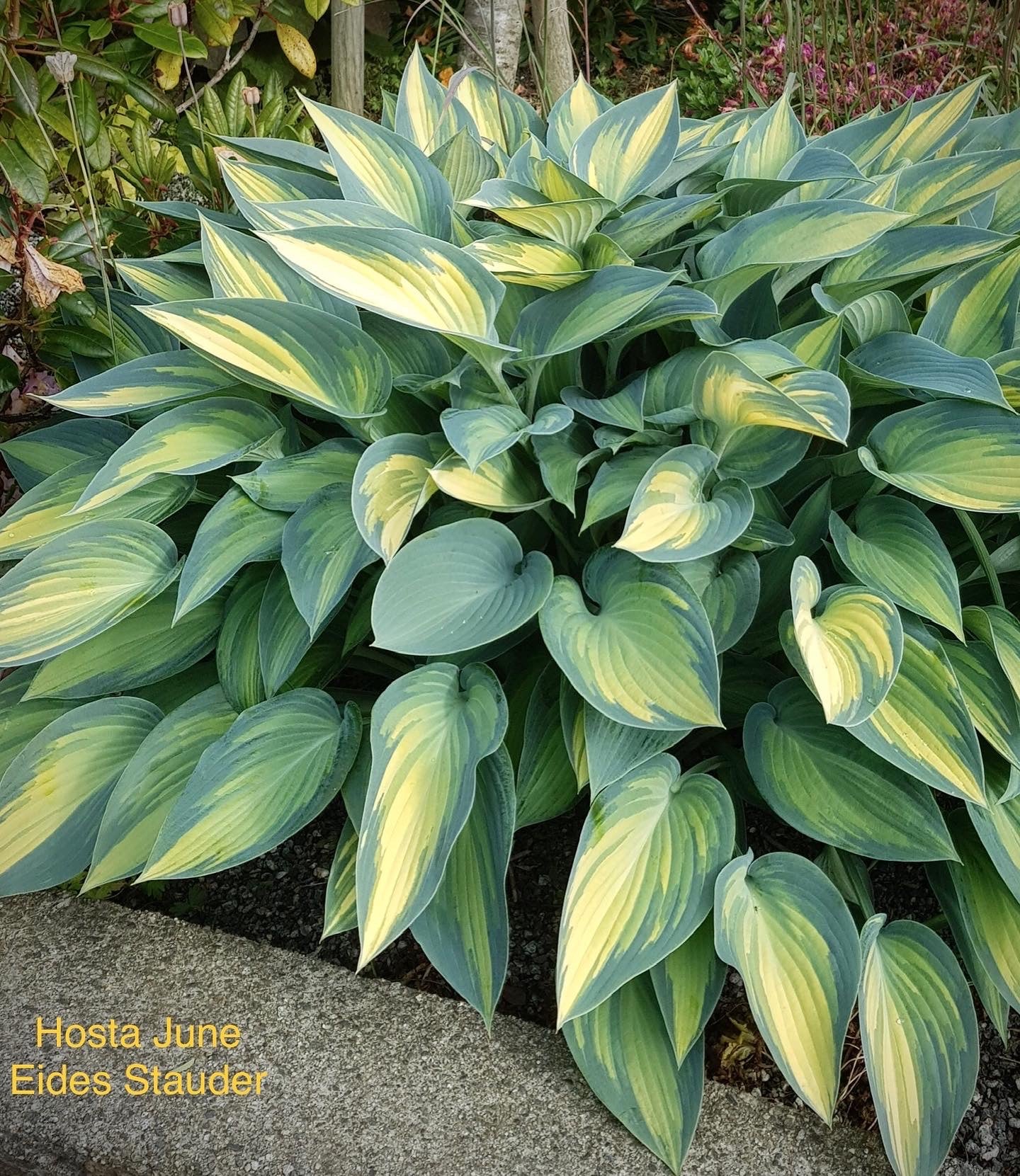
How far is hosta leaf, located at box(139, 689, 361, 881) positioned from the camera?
108 cm

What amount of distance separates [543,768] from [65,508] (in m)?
0.76

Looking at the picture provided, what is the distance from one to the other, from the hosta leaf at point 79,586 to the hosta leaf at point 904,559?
0.83 metres

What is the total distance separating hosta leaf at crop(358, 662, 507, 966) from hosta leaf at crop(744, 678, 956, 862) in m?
0.31

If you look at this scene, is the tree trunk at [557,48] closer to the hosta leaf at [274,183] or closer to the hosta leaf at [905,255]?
the hosta leaf at [274,183]

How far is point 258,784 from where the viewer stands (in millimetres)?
1133

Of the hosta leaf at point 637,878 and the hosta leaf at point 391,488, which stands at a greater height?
the hosta leaf at point 391,488

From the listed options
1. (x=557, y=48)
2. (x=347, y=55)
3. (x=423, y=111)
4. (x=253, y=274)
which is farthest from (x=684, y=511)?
(x=347, y=55)

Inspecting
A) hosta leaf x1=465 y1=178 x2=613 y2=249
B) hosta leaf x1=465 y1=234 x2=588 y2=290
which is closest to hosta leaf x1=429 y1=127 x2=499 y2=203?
hosta leaf x1=465 y1=178 x2=613 y2=249

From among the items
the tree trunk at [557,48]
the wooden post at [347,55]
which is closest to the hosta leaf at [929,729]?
the tree trunk at [557,48]

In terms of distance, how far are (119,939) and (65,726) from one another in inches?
10.9

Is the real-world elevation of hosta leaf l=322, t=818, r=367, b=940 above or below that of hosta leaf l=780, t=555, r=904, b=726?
below

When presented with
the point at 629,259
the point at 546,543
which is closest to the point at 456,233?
the point at 629,259

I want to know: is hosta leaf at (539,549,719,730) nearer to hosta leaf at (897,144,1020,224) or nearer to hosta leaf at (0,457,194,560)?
hosta leaf at (0,457,194,560)

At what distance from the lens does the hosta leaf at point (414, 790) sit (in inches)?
38.2
